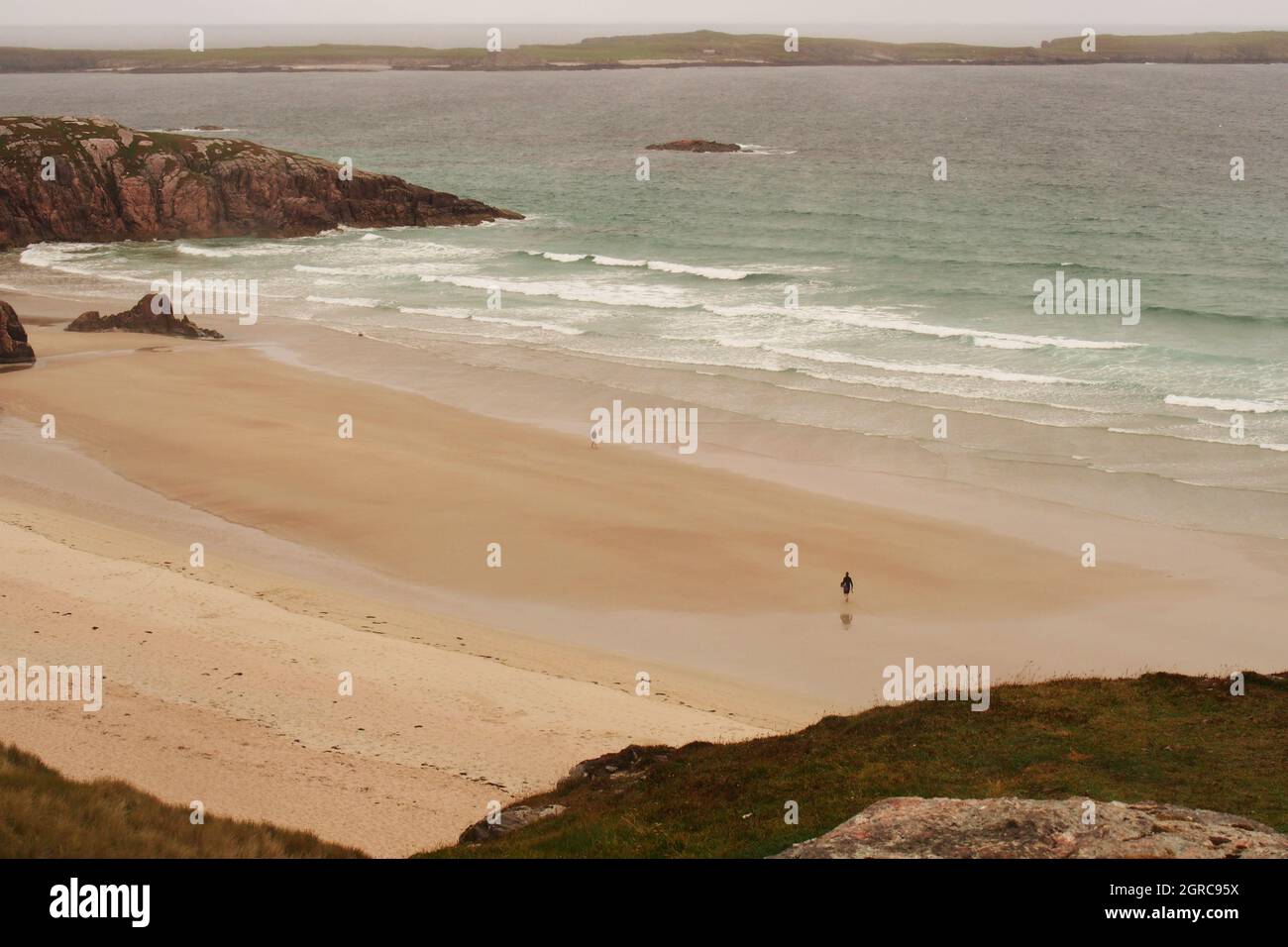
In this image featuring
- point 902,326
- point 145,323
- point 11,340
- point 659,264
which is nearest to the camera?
point 11,340

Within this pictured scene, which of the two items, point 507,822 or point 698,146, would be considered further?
point 698,146

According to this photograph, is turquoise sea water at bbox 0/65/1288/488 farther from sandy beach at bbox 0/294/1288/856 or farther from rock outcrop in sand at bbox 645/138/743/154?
sandy beach at bbox 0/294/1288/856

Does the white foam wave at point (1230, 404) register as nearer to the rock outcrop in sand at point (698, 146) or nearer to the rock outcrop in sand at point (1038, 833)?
the rock outcrop in sand at point (1038, 833)

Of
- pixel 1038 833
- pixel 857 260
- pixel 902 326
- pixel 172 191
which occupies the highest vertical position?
pixel 172 191

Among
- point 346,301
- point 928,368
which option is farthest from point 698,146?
point 928,368

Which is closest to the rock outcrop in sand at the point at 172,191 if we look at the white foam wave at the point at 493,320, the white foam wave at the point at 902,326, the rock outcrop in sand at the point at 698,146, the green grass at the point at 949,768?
the white foam wave at the point at 493,320

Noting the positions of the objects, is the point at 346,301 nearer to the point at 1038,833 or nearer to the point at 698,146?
the point at 1038,833

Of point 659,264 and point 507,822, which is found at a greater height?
point 659,264
